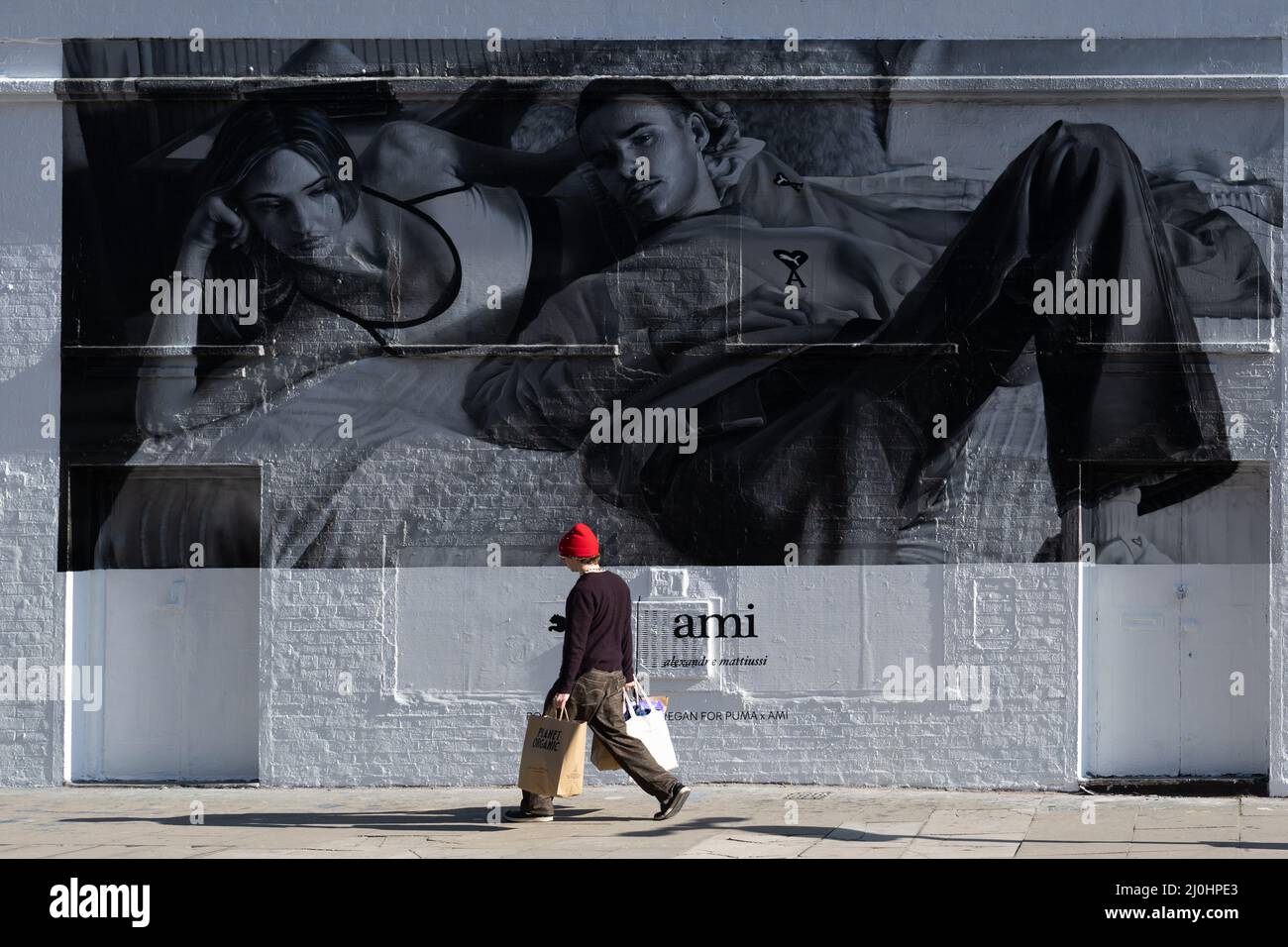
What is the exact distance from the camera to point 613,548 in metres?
11.7

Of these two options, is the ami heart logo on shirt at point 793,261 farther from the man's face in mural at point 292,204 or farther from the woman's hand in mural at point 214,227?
the woman's hand in mural at point 214,227

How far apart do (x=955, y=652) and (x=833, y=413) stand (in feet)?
6.29

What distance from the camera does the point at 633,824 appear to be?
9922 millimetres

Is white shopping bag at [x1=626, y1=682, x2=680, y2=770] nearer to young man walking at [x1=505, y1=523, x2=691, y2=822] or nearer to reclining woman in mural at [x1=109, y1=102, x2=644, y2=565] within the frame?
young man walking at [x1=505, y1=523, x2=691, y2=822]

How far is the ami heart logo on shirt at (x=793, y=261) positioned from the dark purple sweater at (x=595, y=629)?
295 cm

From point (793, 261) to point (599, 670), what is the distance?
3.59 m

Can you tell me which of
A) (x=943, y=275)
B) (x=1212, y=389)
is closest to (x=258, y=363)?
(x=943, y=275)
